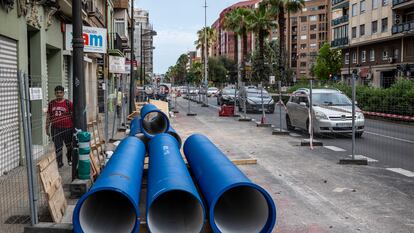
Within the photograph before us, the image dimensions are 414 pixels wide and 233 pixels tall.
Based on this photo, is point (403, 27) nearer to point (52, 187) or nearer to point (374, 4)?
point (374, 4)

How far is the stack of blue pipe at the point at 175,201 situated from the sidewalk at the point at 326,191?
883 millimetres

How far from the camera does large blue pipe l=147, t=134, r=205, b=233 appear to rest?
5.22 metres

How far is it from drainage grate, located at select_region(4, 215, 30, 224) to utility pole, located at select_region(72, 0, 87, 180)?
182 cm

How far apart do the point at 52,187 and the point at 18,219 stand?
0.64 m

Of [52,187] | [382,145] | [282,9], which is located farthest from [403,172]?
[282,9]

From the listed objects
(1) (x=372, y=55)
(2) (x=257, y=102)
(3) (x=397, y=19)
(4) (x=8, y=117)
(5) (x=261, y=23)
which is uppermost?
(5) (x=261, y=23)

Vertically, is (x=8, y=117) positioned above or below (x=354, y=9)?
below

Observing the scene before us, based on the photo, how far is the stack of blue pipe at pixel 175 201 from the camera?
526 cm

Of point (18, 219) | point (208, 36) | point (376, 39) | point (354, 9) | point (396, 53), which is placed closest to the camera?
point (18, 219)

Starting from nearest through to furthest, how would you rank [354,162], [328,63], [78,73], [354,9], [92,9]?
[78,73]
[354,162]
[92,9]
[354,9]
[328,63]

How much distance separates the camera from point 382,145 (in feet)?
48.6

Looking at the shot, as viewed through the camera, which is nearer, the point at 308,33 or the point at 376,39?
the point at 376,39

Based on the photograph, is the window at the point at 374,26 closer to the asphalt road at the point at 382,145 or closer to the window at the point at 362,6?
the window at the point at 362,6

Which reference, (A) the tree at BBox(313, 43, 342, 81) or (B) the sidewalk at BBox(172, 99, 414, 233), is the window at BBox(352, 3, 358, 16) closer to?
(A) the tree at BBox(313, 43, 342, 81)
